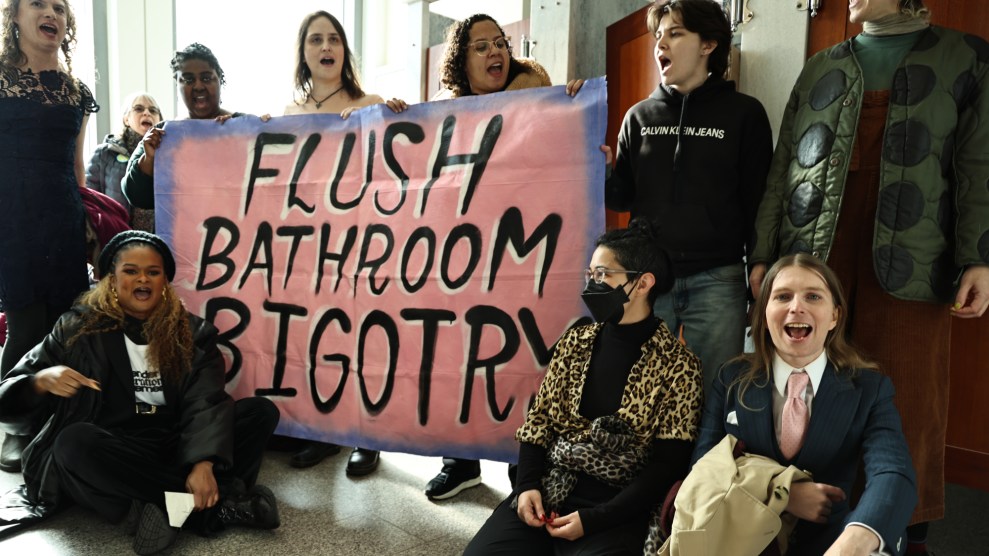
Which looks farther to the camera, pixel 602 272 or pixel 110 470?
pixel 110 470

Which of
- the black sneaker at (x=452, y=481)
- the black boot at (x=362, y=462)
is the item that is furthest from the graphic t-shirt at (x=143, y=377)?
the black sneaker at (x=452, y=481)

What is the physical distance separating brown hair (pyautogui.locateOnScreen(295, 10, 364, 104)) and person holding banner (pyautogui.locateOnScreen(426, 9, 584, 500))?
1.38 feet

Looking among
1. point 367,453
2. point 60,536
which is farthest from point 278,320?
point 60,536

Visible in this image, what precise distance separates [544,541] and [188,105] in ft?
7.67

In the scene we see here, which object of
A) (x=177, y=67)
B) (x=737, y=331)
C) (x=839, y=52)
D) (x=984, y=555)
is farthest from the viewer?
(x=177, y=67)

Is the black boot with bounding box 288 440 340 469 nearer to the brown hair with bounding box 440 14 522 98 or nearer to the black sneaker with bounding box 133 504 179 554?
the black sneaker with bounding box 133 504 179 554

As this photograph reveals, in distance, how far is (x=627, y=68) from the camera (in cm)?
367

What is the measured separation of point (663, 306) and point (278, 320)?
146cm

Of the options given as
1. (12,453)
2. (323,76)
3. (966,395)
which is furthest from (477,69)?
(12,453)

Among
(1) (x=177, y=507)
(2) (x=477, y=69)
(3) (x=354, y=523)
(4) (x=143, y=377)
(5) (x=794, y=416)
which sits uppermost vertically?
(2) (x=477, y=69)

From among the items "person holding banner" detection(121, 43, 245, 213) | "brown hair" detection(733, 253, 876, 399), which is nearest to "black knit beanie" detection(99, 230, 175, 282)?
"person holding banner" detection(121, 43, 245, 213)

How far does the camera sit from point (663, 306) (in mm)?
2182

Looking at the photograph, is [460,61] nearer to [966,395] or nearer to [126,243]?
[126,243]

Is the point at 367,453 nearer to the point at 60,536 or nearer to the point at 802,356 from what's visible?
the point at 60,536
